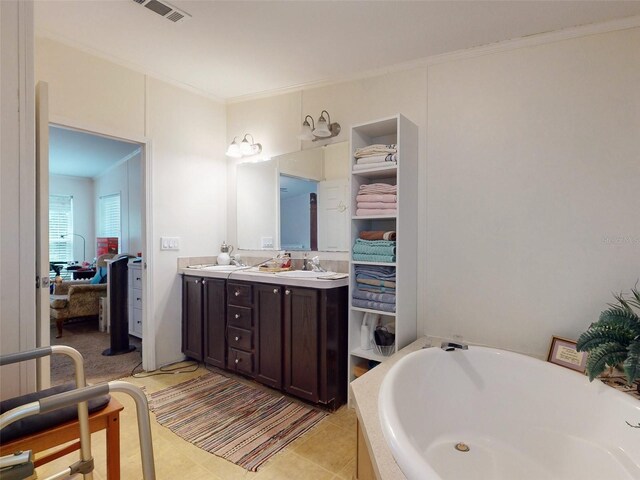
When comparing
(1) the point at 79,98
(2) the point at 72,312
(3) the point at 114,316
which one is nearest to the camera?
(1) the point at 79,98

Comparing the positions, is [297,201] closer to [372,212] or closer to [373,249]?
[372,212]

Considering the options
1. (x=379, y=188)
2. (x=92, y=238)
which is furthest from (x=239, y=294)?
(x=92, y=238)

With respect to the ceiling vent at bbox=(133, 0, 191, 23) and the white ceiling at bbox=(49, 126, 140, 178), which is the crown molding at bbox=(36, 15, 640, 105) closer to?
the ceiling vent at bbox=(133, 0, 191, 23)

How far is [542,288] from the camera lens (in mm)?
2014

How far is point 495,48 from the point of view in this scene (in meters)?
2.14

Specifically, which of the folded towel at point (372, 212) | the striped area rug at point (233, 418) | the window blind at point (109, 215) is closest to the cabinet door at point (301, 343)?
the striped area rug at point (233, 418)

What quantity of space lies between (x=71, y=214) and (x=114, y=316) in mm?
4312

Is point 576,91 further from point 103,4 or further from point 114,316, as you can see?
point 114,316

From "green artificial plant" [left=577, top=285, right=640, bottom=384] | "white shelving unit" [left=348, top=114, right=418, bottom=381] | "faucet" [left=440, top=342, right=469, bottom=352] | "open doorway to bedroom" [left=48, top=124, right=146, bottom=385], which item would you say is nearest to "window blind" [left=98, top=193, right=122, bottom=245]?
"open doorway to bedroom" [left=48, top=124, right=146, bottom=385]

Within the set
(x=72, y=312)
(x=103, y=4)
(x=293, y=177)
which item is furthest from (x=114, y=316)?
(x=103, y=4)

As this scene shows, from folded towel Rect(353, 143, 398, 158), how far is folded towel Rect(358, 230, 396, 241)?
20.8 inches

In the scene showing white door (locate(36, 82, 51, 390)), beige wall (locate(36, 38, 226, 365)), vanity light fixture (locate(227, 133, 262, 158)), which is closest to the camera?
white door (locate(36, 82, 51, 390))

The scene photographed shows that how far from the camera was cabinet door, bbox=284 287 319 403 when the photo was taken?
2.21 meters

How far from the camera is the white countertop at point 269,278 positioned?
7.22 feet
